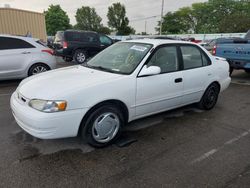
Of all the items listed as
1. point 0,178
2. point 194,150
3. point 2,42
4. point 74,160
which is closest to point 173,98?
point 194,150

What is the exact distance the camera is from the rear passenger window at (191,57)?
4.15m

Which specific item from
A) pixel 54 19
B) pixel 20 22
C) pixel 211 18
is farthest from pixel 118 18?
pixel 20 22

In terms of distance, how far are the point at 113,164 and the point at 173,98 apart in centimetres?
173

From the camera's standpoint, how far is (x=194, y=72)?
4.22 meters

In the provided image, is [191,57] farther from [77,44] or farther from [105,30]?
[105,30]

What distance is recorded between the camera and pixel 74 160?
291 centimetres

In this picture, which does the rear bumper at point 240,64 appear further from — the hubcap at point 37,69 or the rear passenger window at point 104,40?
the rear passenger window at point 104,40

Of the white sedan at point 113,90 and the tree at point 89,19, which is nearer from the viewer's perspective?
the white sedan at point 113,90

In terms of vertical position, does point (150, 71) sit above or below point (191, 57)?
below

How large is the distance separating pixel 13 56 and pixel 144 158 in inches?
223

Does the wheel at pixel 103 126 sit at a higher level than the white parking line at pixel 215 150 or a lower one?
higher

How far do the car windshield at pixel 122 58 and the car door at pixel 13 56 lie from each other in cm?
376

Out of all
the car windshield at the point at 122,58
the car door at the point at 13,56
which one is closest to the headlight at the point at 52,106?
the car windshield at the point at 122,58

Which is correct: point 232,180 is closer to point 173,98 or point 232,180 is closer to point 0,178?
point 173,98
